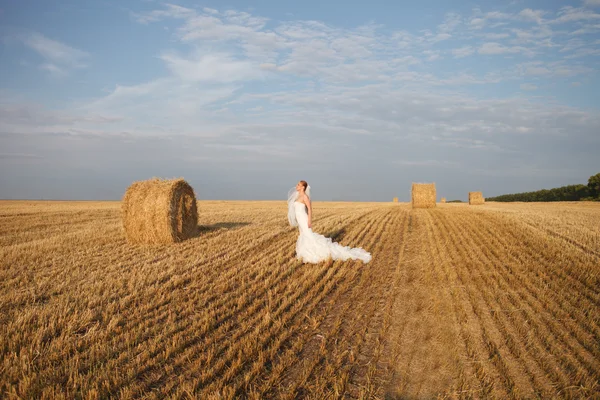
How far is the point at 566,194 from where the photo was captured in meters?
48.3

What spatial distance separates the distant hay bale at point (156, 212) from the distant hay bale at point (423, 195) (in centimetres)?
2043

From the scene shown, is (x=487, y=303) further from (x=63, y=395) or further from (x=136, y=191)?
(x=136, y=191)

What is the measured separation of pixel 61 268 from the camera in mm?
8391

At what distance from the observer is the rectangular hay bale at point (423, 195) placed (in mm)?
29609

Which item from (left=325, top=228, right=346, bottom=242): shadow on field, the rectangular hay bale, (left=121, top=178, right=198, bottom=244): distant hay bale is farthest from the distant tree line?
(left=121, top=178, right=198, bottom=244): distant hay bale

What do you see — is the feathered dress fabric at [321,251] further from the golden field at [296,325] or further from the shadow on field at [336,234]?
the shadow on field at [336,234]

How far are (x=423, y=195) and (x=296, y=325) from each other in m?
26.1

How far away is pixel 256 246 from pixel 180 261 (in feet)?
8.39

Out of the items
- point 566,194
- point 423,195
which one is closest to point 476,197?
point 423,195

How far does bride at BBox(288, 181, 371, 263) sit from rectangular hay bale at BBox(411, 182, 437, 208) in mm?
21037

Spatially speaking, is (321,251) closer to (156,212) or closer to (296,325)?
(296,325)

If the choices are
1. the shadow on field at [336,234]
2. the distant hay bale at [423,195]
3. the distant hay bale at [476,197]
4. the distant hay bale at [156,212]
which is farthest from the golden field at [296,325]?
the distant hay bale at [476,197]

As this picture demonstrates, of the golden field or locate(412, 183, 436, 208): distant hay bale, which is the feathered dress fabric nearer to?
the golden field

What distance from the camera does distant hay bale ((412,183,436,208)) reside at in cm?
2961
